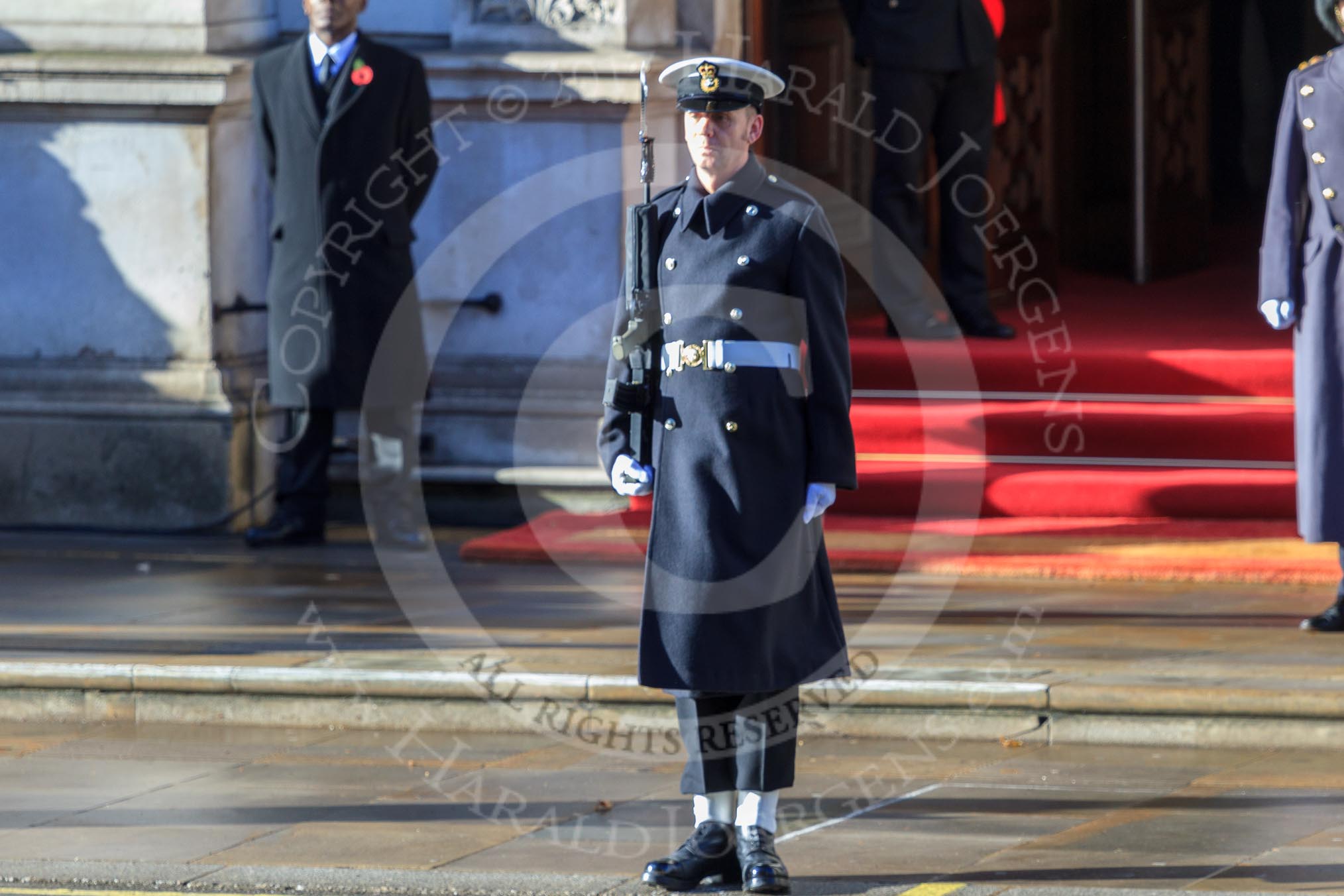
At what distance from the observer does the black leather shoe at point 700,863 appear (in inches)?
235

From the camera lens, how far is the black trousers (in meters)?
6.02

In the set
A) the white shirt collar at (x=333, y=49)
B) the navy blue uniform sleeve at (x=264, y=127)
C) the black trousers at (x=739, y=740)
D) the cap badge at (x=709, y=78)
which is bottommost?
the black trousers at (x=739, y=740)

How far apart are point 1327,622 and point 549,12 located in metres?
4.63

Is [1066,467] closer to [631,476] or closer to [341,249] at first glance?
[341,249]

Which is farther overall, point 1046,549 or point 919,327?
point 919,327

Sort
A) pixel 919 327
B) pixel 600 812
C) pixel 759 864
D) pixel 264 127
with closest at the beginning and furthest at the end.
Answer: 1. pixel 759 864
2. pixel 600 812
3. pixel 264 127
4. pixel 919 327

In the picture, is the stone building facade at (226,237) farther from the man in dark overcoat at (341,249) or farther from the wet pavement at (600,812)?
the wet pavement at (600,812)

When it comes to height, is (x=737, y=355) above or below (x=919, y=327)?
above

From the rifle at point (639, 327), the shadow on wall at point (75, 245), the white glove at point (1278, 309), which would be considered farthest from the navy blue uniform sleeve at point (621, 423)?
the shadow on wall at point (75, 245)

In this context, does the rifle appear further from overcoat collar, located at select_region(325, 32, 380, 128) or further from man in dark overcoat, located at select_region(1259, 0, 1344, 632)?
overcoat collar, located at select_region(325, 32, 380, 128)

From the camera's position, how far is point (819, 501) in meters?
6.08

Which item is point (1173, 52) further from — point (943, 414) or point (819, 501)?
point (819, 501)

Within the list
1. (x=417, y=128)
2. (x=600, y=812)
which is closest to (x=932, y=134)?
(x=417, y=128)

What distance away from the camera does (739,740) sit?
6078 millimetres
